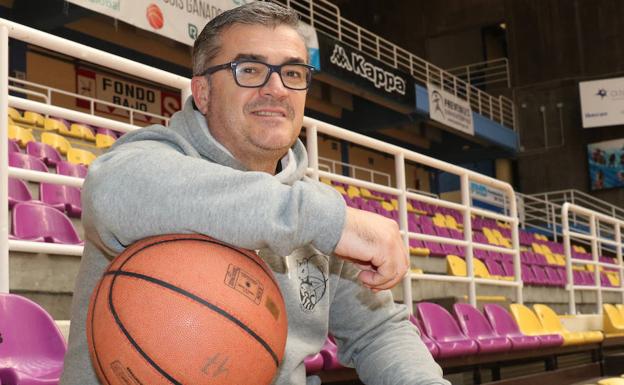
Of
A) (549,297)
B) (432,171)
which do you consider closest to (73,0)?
(549,297)

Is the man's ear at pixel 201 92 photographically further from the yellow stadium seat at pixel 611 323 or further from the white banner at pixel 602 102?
the white banner at pixel 602 102

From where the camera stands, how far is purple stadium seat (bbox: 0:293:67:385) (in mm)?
1528

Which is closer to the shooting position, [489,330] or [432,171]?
[489,330]

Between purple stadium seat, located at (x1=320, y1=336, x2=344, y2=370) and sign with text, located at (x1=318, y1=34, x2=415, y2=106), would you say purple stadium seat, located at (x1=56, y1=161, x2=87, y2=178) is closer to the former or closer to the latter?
purple stadium seat, located at (x1=320, y1=336, x2=344, y2=370)

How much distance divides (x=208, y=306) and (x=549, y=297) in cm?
703

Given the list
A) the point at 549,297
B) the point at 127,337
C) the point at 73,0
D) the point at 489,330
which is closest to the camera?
the point at 127,337

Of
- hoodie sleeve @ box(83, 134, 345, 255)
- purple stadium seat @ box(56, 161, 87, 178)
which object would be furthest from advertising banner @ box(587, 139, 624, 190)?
hoodie sleeve @ box(83, 134, 345, 255)

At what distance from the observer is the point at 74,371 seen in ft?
3.82

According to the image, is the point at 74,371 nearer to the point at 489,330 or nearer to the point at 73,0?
the point at 489,330

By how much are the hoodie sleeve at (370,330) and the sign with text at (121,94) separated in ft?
28.2

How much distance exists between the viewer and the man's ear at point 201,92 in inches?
53.6

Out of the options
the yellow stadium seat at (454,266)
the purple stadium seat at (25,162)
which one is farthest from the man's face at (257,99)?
the yellow stadium seat at (454,266)

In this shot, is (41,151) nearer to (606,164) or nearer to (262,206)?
(262,206)

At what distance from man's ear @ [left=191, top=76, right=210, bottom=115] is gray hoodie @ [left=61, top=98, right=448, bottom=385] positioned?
0.02 m
